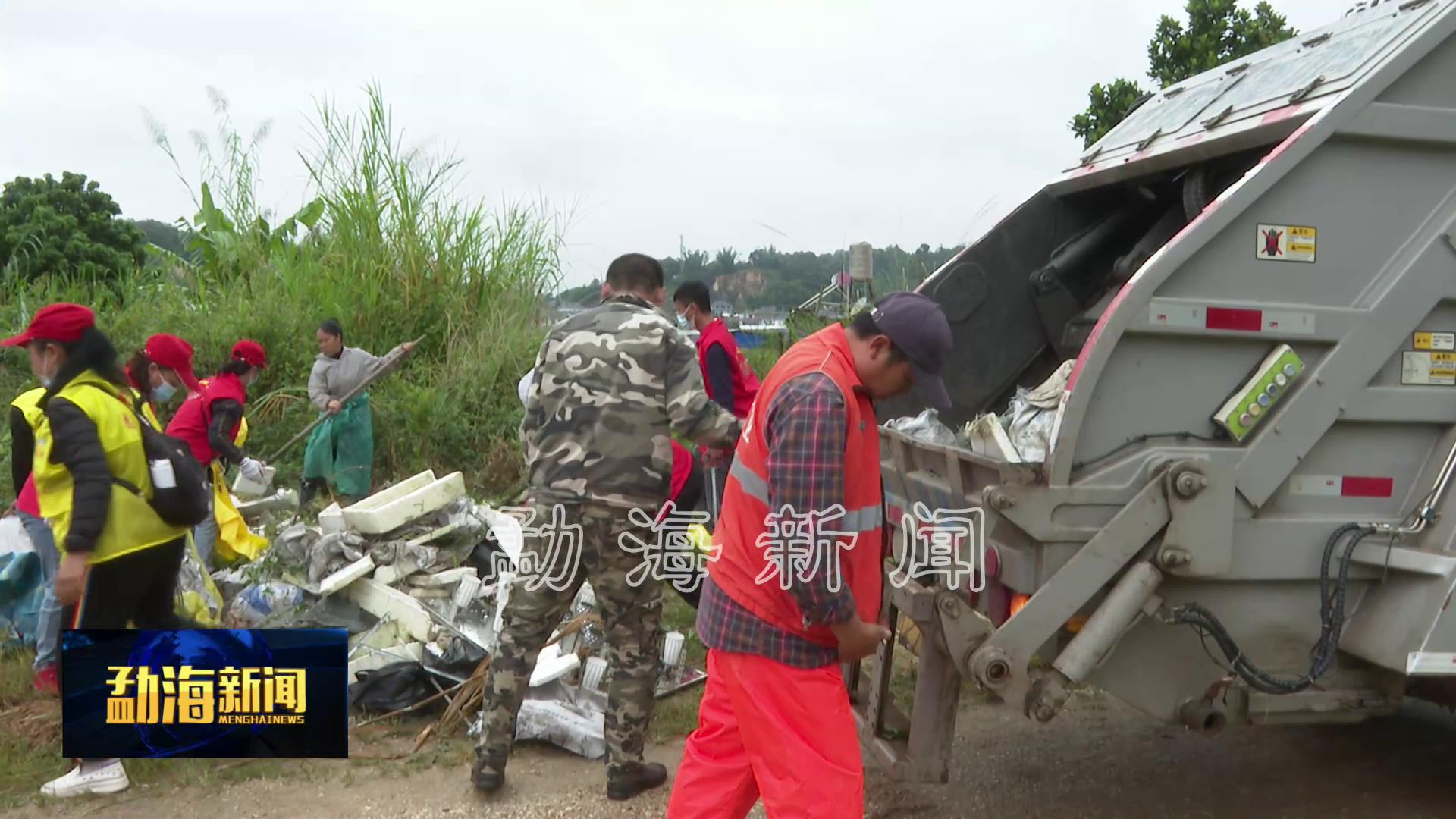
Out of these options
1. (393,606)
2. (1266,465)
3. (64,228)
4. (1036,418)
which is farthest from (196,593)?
(64,228)

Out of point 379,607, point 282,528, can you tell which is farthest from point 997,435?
point 282,528

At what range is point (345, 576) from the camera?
502cm

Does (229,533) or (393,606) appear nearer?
(393,606)

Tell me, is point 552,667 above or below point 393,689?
above

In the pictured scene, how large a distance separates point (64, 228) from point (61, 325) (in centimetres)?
1540

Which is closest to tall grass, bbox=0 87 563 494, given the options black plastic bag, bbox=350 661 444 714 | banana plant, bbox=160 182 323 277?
banana plant, bbox=160 182 323 277

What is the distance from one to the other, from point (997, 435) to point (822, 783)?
1.19 metres

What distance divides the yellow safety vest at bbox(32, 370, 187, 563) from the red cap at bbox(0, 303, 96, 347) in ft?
0.46

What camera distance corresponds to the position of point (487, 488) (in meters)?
7.92

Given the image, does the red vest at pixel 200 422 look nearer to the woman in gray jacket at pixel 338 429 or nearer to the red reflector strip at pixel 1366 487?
the woman in gray jacket at pixel 338 429

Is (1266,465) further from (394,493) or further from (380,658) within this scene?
(394,493)

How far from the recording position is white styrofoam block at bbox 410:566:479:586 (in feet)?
17.1

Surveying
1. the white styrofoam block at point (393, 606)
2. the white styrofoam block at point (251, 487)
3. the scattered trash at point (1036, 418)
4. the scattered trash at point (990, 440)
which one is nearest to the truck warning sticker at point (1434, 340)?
the scattered trash at point (1036, 418)

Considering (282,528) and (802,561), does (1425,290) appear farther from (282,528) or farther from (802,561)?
(282,528)
